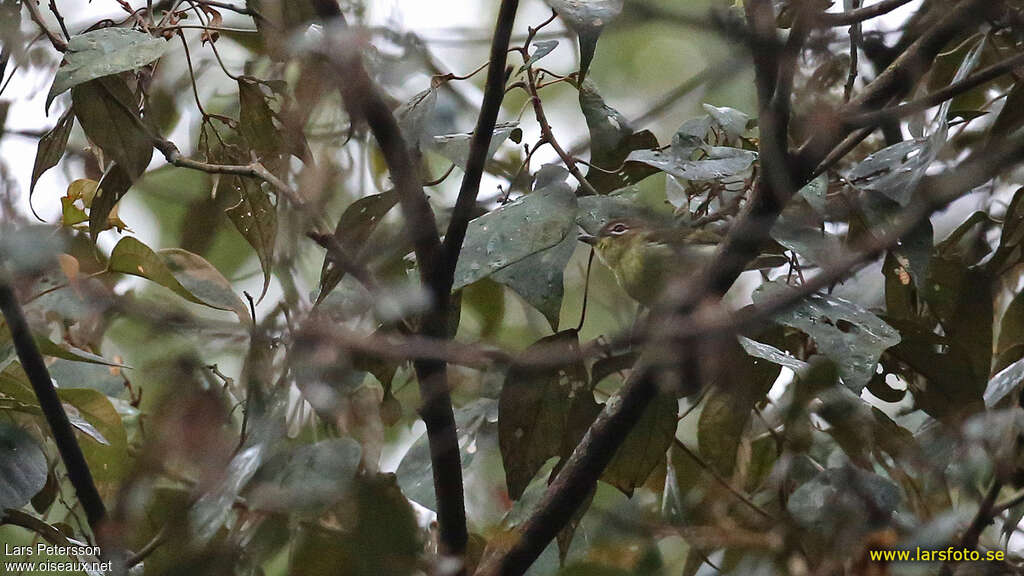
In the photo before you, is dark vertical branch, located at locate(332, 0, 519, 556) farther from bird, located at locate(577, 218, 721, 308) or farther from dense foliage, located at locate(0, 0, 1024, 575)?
bird, located at locate(577, 218, 721, 308)

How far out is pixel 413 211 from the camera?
2.29 ft

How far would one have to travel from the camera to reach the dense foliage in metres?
0.58

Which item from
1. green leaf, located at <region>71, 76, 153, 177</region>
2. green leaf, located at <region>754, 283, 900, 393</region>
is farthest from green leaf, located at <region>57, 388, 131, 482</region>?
green leaf, located at <region>754, 283, 900, 393</region>

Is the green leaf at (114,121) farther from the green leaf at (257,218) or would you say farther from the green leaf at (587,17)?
the green leaf at (587,17)

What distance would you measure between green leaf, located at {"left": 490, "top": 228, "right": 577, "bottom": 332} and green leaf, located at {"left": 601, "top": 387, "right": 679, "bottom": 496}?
0.37 ft

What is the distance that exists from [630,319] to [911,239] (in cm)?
26

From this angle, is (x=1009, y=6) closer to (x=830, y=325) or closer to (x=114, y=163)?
(x=830, y=325)

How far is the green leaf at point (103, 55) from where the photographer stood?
777 mm

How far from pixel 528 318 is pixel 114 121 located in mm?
564

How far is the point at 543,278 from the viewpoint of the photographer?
2.73 feet

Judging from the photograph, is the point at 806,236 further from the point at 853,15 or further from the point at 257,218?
the point at 257,218

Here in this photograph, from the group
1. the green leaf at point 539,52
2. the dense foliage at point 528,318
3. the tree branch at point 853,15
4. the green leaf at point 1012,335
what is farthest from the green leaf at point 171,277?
the green leaf at point 1012,335

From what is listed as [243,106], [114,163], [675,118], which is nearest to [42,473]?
[114,163]

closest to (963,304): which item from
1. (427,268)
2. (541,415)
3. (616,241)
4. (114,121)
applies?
(616,241)
